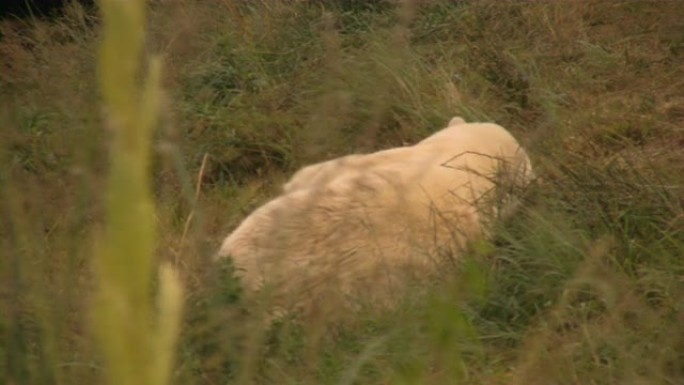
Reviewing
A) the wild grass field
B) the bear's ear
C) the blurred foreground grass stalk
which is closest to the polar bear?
the wild grass field

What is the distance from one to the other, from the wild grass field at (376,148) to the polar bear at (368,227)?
0.13 metres

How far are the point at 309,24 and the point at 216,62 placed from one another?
2.96 feet

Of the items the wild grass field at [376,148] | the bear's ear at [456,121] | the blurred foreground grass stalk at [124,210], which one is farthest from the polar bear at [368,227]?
the blurred foreground grass stalk at [124,210]

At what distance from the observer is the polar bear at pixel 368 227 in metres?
3.32

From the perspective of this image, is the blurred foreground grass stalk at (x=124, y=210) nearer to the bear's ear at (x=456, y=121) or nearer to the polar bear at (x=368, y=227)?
the polar bear at (x=368, y=227)

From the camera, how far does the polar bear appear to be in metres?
3.32

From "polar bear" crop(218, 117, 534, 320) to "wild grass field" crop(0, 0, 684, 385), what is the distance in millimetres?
126

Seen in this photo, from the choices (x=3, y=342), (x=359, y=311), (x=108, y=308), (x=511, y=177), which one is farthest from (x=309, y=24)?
(x=108, y=308)

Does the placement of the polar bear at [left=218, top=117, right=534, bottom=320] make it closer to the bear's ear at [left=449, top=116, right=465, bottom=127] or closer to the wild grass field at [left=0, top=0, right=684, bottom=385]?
the wild grass field at [left=0, top=0, right=684, bottom=385]

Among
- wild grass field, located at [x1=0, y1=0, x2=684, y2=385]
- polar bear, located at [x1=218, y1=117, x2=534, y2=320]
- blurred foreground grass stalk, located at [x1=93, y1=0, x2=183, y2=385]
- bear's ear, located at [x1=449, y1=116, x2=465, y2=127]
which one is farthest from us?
bear's ear, located at [x1=449, y1=116, x2=465, y2=127]

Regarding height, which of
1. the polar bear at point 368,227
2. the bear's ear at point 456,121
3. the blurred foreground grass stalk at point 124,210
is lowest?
the bear's ear at point 456,121

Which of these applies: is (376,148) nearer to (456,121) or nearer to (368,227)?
(456,121)

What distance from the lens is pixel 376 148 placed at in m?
6.92

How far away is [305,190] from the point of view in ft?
9.44
